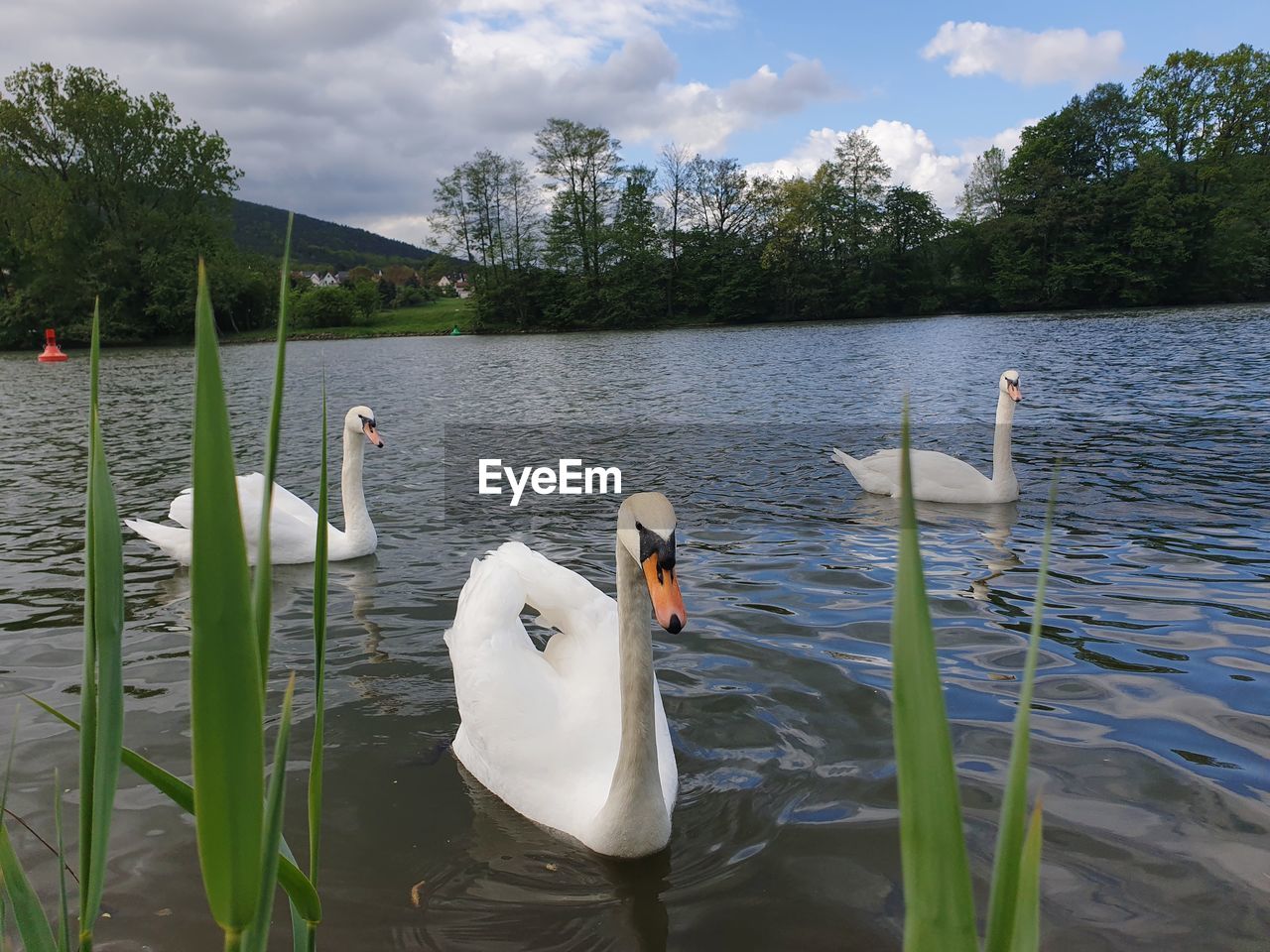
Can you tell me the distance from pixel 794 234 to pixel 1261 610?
5848cm

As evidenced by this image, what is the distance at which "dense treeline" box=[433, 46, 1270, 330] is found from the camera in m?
50.8

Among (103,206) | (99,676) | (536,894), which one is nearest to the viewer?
(99,676)

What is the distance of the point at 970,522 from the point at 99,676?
747cm

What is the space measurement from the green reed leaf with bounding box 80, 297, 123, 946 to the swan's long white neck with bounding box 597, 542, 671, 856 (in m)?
2.13

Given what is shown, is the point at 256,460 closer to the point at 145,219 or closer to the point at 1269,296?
the point at 145,219

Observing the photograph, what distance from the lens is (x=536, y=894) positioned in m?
3.04

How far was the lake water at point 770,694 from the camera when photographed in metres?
2.95

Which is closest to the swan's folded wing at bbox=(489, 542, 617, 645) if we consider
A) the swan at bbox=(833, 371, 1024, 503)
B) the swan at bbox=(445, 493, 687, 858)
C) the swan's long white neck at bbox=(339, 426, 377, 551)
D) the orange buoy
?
the swan at bbox=(445, 493, 687, 858)

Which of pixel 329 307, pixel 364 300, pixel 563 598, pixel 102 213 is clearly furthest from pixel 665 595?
pixel 364 300

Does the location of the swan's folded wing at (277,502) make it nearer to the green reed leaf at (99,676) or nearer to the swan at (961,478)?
the swan at (961,478)

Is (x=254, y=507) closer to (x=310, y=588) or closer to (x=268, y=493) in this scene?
(x=310, y=588)

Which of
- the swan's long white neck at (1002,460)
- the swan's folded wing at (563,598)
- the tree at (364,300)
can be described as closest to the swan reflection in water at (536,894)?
the swan's folded wing at (563,598)

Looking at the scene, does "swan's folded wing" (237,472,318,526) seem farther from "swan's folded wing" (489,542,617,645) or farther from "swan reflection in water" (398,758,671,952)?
"swan reflection in water" (398,758,671,952)

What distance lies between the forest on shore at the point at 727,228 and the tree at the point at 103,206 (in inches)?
4.4
